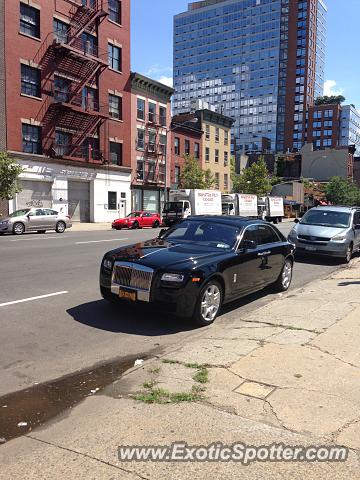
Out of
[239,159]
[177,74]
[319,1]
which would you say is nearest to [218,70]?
[177,74]

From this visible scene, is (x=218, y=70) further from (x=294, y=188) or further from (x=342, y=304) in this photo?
(x=342, y=304)

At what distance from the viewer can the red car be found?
32750 millimetres

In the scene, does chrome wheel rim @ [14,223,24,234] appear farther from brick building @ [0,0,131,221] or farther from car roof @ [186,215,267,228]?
car roof @ [186,215,267,228]

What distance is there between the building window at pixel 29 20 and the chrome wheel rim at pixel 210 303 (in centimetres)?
3312

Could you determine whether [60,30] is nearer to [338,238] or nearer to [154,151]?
[154,151]

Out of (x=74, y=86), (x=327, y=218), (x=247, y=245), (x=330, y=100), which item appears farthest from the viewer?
(x=330, y=100)

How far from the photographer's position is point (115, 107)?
A: 42.1 metres

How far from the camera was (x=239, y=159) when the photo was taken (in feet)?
315

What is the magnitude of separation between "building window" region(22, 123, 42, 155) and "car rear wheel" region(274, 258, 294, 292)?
2869 centimetres

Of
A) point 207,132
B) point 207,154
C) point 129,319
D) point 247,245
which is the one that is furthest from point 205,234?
point 207,132

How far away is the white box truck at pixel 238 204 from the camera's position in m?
40.6

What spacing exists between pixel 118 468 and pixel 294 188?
7741cm

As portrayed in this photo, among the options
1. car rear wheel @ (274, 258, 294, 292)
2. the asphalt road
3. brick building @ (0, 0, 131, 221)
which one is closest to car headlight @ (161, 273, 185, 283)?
the asphalt road

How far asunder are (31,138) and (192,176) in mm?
18665
